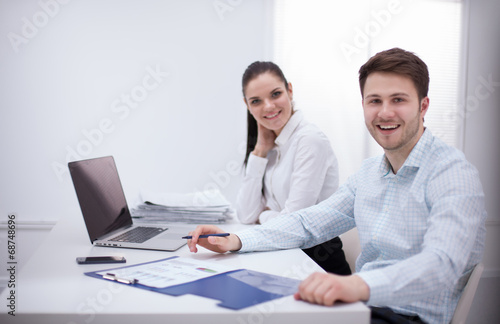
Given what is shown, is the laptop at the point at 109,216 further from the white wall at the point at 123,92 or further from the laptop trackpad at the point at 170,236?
the white wall at the point at 123,92

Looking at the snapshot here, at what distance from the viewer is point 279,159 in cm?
208

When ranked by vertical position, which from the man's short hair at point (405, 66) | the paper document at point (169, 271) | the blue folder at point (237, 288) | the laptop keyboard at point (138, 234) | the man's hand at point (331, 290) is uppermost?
the man's short hair at point (405, 66)

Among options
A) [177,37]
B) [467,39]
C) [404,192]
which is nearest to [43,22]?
[177,37]

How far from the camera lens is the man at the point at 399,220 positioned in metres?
0.88

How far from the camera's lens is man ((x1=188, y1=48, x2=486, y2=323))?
0.88 metres

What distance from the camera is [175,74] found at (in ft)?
9.82

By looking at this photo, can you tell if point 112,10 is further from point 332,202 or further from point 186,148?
point 332,202

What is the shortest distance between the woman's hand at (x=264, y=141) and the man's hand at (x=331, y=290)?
132 centimetres

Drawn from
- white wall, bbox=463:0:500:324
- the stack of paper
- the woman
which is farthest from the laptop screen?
white wall, bbox=463:0:500:324

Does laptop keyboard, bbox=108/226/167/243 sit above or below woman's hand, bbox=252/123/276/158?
below

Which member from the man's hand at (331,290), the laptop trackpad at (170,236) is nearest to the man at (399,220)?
the man's hand at (331,290)

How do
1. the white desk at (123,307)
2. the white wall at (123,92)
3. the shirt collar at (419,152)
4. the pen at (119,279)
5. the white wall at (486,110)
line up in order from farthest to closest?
1. the white wall at (486,110)
2. the white wall at (123,92)
3. the shirt collar at (419,152)
4. the pen at (119,279)
5. the white desk at (123,307)

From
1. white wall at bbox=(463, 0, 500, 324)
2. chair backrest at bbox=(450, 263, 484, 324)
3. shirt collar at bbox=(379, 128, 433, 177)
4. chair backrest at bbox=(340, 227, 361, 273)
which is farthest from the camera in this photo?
white wall at bbox=(463, 0, 500, 324)

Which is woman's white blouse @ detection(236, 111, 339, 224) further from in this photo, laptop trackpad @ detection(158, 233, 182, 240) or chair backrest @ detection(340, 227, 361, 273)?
laptop trackpad @ detection(158, 233, 182, 240)
